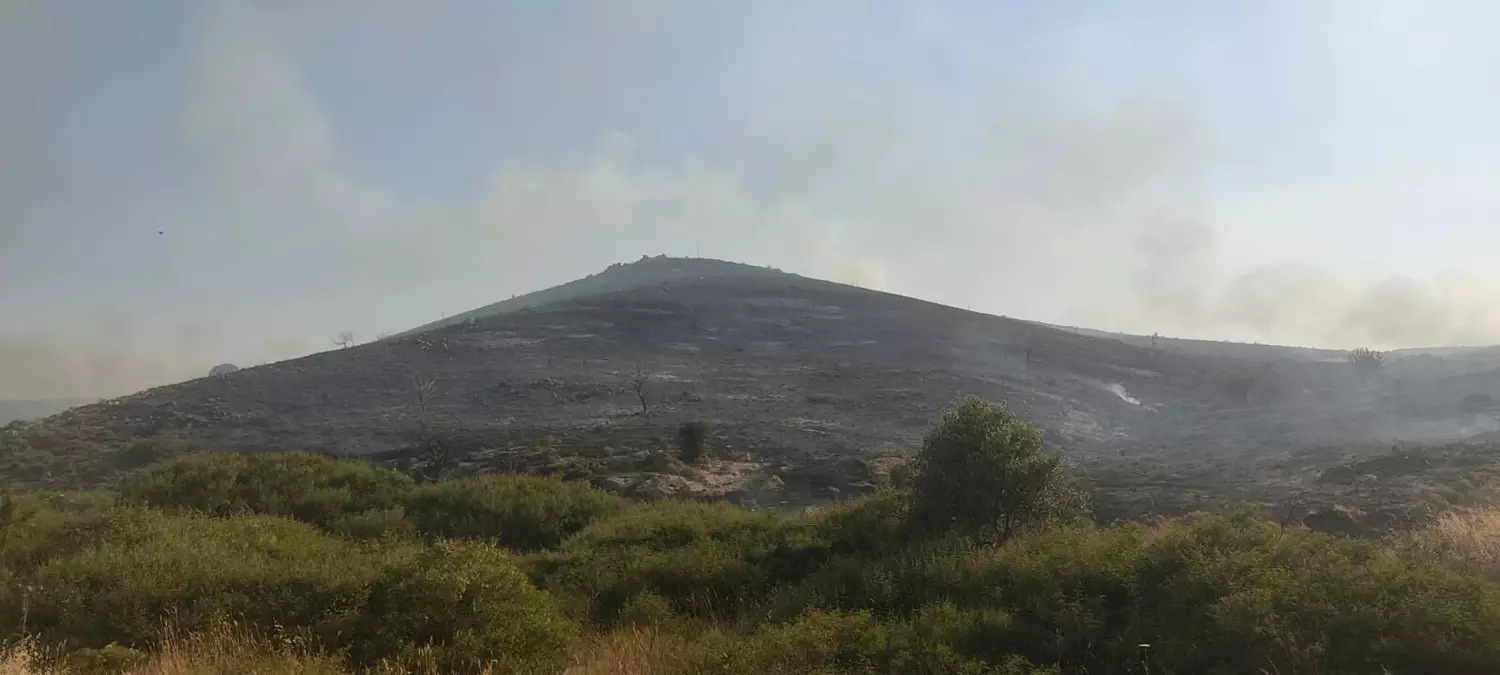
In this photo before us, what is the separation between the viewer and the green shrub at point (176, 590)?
380 inches

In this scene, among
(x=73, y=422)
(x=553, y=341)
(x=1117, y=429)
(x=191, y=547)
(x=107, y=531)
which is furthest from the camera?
(x=553, y=341)

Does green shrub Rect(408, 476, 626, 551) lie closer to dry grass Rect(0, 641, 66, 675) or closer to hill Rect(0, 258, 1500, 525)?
hill Rect(0, 258, 1500, 525)

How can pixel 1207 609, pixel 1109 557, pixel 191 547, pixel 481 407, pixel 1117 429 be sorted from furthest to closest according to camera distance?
pixel 1117 429
pixel 481 407
pixel 191 547
pixel 1109 557
pixel 1207 609

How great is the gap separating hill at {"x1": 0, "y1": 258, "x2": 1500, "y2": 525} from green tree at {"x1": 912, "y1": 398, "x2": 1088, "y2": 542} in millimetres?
13066

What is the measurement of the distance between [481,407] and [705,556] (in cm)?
4306

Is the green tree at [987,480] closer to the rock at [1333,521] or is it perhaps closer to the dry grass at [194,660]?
the rock at [1333,521]

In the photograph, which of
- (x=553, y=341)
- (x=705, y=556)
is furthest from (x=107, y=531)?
(x=553, y=341)

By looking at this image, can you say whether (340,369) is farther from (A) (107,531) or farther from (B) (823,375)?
(A) (107,531)

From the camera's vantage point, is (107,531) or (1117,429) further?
(1117,429)

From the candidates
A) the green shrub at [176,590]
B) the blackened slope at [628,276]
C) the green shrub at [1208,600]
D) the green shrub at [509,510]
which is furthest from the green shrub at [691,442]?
the blackened slope at [628,276]

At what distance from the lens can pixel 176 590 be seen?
1036cm

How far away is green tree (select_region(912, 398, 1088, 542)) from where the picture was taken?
556 inches

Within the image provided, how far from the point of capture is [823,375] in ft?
207

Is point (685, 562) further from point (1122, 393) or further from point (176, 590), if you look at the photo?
point (1122, 393)
